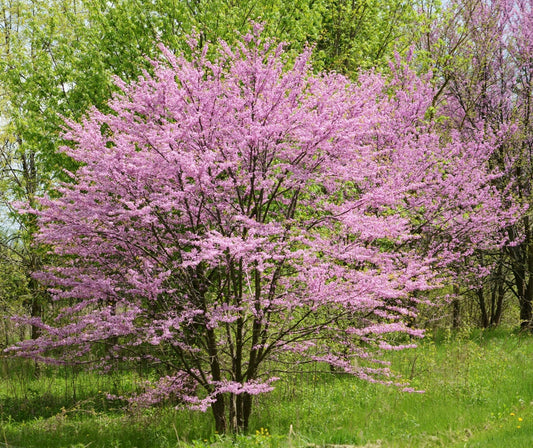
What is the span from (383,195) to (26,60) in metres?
8.81

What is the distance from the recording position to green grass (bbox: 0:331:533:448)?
20.4ft

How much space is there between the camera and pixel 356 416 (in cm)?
767

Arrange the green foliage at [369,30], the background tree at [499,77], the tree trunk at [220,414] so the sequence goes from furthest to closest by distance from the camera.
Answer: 1. the background tree at [499,77]
2. the green foliage at [369,30]
3. the tree trunk at [220,414]

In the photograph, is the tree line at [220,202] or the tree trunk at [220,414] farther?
the tree trunk at [220,414]

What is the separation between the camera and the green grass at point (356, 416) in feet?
20.4

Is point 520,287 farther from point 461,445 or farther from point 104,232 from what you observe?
point 104,232

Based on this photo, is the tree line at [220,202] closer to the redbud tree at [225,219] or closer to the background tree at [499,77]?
the redbud tree at [225,219]

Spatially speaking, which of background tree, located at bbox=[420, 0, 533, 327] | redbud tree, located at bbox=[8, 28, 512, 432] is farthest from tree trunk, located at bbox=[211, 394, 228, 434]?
background tree, located at bbox=[420, 0, 533, 327]

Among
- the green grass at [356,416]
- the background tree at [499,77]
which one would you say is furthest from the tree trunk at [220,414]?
the background tree at [499,77]

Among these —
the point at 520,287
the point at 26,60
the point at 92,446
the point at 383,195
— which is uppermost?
the point at 26,60

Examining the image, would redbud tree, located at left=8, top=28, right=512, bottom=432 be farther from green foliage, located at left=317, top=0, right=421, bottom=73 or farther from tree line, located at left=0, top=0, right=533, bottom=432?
green foliage, located at left=317, top=0, right=421, bottom=73

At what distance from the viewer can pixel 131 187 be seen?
23.1 ft

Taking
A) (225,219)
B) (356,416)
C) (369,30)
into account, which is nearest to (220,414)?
(356,416)

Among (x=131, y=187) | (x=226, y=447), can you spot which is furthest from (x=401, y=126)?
(x=226, y=447)
